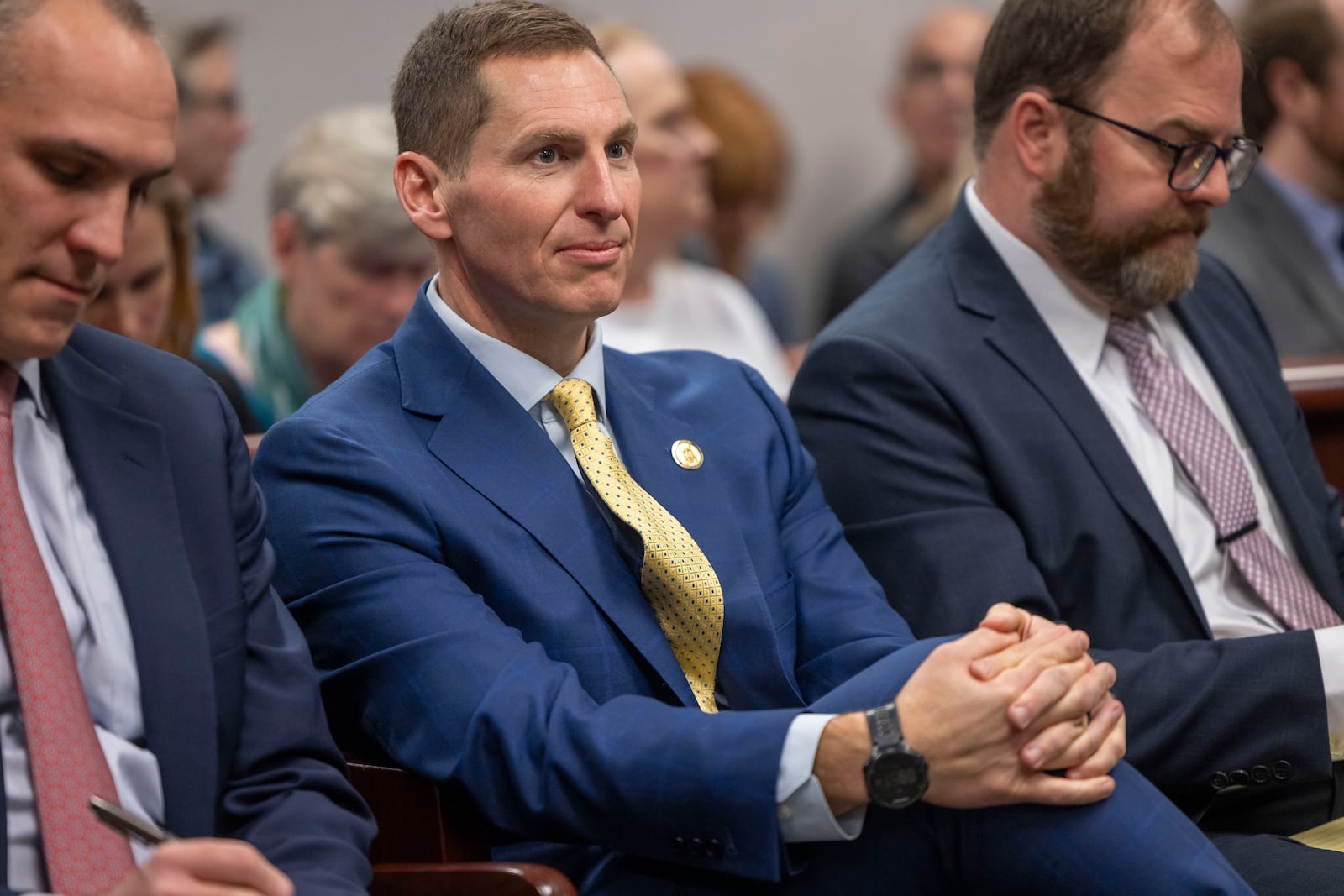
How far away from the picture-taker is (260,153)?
5.16 m

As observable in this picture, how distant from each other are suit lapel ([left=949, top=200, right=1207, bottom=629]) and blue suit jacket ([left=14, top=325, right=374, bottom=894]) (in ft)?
3.52

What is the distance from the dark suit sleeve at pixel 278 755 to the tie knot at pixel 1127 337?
1275 mm

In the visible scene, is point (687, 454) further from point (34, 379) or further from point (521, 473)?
→ point (34, 379)

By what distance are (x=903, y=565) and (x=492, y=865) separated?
788mm

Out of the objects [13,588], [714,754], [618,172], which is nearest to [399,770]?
[714,754]

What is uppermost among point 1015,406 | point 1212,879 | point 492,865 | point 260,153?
point 260,153

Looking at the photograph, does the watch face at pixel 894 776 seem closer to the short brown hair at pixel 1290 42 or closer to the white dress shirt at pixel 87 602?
the white dress shirt at pixel 87 602

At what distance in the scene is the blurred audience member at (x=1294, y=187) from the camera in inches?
130

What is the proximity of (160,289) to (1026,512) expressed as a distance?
1.43 meters

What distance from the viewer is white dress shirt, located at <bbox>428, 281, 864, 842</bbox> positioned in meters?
1.68

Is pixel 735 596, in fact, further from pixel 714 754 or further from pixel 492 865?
pixel 492 865

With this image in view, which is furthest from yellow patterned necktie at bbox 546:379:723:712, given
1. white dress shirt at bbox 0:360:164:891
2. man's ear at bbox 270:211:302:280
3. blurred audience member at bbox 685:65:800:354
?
blurred audience member at bbox 685:65:800:354

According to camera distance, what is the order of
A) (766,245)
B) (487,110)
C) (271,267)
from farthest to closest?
1. (766,245)
2. (271,267)
3. (487,110)

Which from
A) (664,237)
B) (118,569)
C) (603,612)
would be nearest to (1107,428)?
(603,612)
